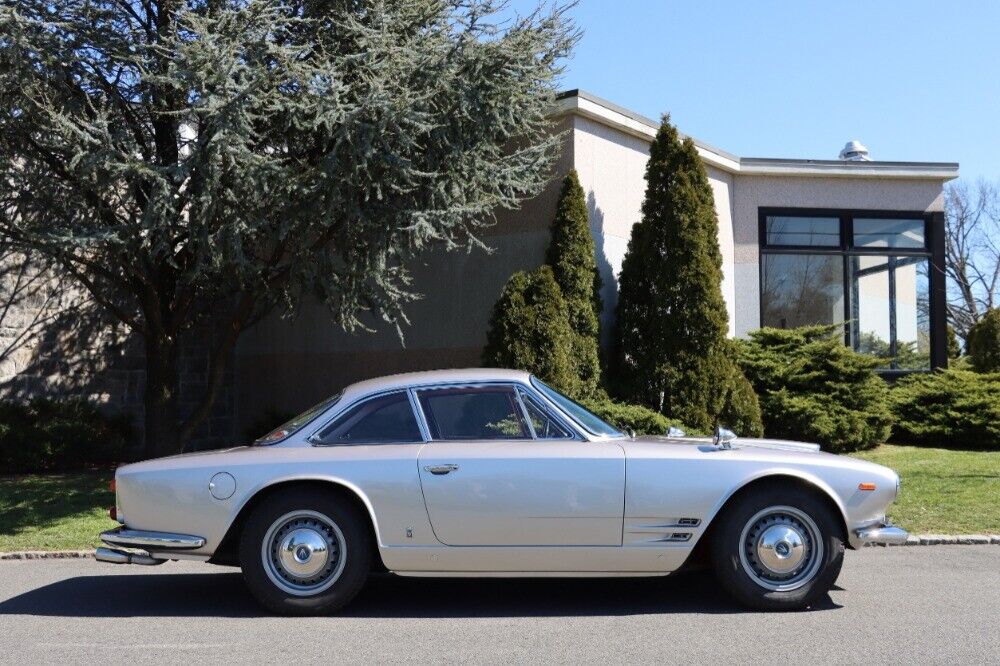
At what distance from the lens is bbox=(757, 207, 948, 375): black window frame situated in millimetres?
16609

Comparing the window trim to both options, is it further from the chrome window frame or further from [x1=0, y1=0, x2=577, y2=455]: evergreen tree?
[x1=0, y1=0, x2=577, y2=455]: evergreen tree

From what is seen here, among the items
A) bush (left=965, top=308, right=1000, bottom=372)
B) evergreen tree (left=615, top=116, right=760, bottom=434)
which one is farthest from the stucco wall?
bush (left=965, top=308, right=1000, bottom=372)

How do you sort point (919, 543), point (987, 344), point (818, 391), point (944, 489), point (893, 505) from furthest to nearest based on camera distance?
point (987, 344)
point (818, 391)
point (944, 489)
point (893, 505)
point (919, 543)

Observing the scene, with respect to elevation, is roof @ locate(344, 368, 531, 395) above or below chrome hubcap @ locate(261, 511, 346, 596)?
above

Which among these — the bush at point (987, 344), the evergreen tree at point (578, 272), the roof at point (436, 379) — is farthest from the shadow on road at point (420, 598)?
the bush at point (987, 344)

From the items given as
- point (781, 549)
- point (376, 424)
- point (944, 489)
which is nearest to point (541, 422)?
point (376, 424)

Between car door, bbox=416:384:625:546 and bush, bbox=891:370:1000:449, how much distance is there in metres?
10.4

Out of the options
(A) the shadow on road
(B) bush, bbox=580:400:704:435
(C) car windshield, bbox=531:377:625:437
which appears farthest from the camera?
(B) bush, bbox=580:400:704:435

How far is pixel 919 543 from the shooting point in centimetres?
855

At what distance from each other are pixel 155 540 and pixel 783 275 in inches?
510

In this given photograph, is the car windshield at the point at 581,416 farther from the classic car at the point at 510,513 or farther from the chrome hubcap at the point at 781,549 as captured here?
the chrome hubcap at the point at 781,549

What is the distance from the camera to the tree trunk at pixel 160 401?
11930mm

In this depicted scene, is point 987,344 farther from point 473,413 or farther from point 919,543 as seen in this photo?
point 473,413

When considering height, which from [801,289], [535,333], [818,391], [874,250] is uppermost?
[874,250]
